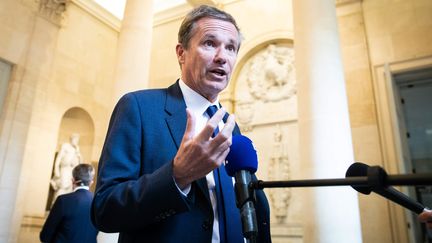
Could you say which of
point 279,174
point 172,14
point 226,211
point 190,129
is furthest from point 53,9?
point 190,129

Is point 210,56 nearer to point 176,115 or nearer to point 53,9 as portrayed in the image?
point 176,115

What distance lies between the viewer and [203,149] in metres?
0.98

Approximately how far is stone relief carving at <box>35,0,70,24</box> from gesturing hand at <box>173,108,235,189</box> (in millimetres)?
9923

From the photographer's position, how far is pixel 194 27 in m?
1.62

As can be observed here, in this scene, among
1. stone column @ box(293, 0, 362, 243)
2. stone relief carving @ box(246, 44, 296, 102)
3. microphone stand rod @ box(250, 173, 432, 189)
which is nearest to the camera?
microphone stand rod @ box(250, 173, 432, 189)

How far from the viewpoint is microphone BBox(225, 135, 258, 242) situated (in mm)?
1051

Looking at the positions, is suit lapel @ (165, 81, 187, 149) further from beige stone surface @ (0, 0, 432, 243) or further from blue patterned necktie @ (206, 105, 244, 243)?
beige stone surface @ (0, 0, 432, 243)

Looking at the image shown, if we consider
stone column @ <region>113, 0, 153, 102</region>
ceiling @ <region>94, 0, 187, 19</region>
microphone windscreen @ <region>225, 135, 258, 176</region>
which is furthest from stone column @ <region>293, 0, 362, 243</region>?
ceiling @ <region>94, 0, 187, 19</region>

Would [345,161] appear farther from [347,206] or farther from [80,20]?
[80,20]

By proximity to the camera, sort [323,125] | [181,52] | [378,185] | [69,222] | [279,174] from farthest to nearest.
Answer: [279,174] < [323,125] < [69,222] < [181,52] < [378,185]

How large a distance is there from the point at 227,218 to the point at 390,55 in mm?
7562

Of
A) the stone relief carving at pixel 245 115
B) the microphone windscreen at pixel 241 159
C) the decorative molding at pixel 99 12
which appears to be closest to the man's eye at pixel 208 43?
the microphone windscreen at pixel 241 159

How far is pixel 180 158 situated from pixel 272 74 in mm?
8050

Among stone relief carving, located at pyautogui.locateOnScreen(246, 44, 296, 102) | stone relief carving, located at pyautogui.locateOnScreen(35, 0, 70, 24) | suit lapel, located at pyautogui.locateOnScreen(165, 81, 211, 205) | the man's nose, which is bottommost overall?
suit lapel, located at pyautogui.locateOnScreen(165, 81, 211, 205)
